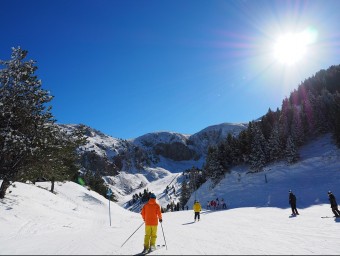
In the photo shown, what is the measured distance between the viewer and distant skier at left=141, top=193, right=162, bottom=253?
9031 millimetres

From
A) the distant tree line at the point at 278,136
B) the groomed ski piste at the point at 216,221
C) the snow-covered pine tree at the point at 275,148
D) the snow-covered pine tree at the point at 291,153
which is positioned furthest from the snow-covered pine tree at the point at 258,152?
the snow-covered pine tree at the point at 291,153

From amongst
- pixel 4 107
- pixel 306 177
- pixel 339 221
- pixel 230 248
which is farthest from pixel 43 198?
pixel 306 177

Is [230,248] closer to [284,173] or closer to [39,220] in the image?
[39,220]

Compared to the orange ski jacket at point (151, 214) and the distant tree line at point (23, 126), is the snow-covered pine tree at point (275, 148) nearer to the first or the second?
the distant tree line at point (23, 126)

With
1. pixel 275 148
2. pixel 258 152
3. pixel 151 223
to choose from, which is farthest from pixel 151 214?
pixel 275 148

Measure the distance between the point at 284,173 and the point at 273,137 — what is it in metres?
9.92

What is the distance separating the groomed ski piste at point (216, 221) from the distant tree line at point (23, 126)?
160 centimetres

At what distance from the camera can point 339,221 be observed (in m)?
16.5

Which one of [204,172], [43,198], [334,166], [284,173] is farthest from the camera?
[204,172]

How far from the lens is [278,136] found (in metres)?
58.8

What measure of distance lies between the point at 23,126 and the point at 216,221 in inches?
578

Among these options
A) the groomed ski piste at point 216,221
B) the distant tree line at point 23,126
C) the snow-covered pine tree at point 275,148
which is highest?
the snow-covered pine tree at point 275,148

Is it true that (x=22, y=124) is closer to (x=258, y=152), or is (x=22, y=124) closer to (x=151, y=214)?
(x=151, y=214)

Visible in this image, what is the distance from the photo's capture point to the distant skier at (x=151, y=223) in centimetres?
903
